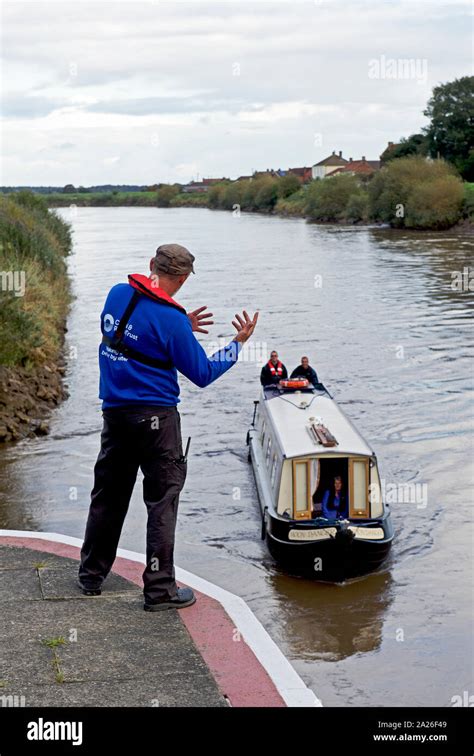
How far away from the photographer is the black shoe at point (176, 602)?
250 inches

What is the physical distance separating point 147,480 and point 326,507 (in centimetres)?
875

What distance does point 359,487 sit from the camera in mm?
14656

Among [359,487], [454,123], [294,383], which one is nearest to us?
[359,487]

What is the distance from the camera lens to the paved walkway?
524cm

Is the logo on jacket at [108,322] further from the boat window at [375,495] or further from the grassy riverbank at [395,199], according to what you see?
the grassy riverbank at [395,199]

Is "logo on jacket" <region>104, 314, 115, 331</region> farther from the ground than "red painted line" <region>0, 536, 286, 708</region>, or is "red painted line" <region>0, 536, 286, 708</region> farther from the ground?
"logo on jacket" <region>104, 314, 115, 331</region>

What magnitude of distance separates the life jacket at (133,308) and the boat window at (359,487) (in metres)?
8.75

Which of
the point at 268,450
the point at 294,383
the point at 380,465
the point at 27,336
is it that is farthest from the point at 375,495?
the point at 27,336

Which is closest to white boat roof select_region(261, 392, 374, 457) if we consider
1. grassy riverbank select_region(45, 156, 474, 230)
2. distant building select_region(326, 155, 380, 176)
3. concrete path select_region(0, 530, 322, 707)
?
concrete path select_region(0, 530, 322, 707)

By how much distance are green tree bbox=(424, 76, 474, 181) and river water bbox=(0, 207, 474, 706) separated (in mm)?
52273

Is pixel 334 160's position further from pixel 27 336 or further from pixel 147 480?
pixel 147 480

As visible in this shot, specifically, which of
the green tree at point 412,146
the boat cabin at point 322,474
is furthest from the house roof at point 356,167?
the boat cabin at point 322,474

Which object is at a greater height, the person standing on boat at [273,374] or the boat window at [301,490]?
the person standing on boat at [273,374]

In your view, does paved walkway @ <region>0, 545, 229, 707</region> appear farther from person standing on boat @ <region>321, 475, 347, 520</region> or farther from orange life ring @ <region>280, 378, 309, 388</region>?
orange life ring @ <region>280, 378, 309, 388</region>
